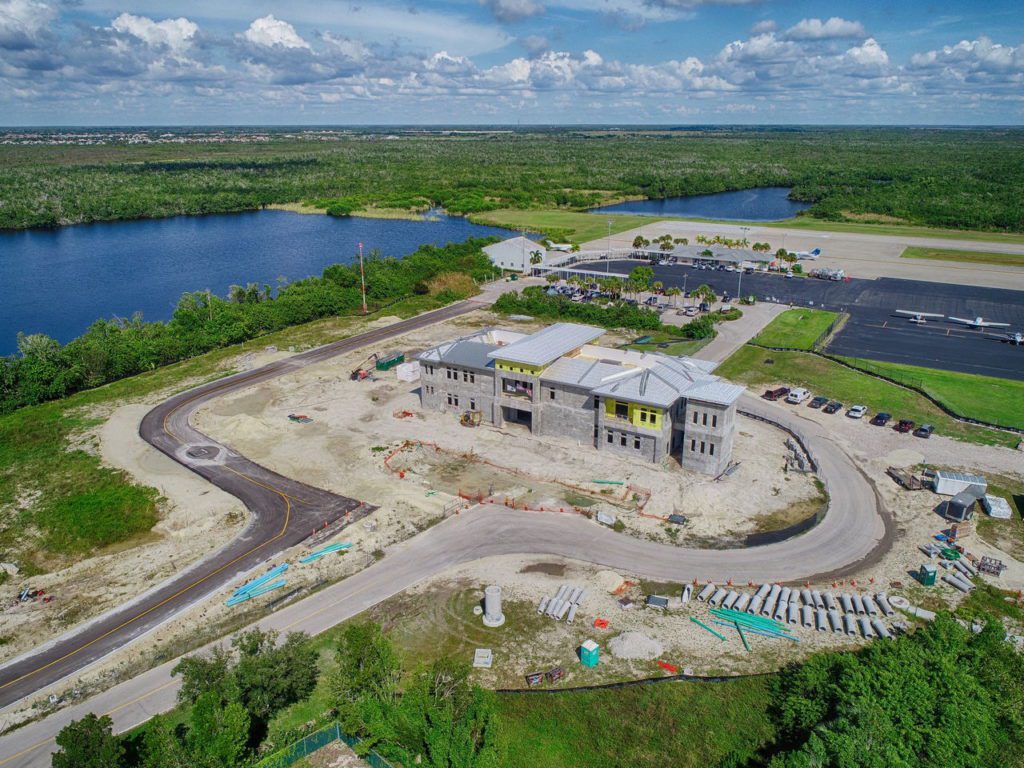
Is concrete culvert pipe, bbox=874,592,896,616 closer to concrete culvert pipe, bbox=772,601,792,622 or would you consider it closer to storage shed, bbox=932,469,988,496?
concrete culvert pipe, bbox=772,601,792,622

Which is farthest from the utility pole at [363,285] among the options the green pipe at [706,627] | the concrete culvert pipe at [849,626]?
the concrete culvert pipe at [849,626]

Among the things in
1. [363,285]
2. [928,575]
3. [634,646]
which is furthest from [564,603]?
[363,285]

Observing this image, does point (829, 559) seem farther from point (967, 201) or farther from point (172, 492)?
point (967, 201)

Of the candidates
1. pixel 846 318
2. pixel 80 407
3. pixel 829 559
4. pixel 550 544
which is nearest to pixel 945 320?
pixel 846 318

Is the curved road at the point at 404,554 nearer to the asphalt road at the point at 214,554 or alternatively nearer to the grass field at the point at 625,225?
the asphalt road at the point at 214,554

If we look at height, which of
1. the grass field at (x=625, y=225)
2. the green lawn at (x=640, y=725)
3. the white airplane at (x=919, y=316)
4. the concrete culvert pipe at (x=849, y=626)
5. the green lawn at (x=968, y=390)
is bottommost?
the green lawn at (x=640, y=725)

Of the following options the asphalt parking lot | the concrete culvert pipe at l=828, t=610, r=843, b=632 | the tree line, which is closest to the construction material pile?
the concrete culvert pipe at l=828, t=610, r=843, b=632

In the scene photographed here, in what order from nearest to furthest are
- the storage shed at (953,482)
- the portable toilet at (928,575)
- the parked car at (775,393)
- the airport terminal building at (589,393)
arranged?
the portable toilet at (928,575)
the storage shed at (953,482)
the airport terminal building at (589,393)
the parked car at (775,393)
